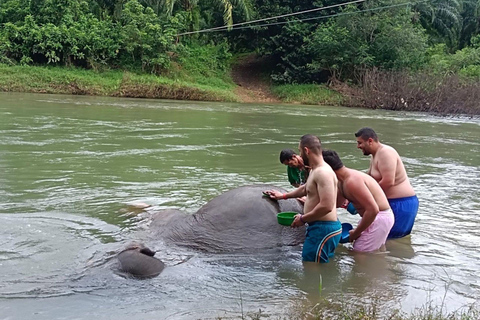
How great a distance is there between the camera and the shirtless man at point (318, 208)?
437 cm

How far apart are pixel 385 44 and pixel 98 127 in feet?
70.1

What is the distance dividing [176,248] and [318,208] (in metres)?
1.35

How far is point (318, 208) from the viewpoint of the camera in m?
4.39

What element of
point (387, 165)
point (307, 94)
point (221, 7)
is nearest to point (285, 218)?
point (387, 165)

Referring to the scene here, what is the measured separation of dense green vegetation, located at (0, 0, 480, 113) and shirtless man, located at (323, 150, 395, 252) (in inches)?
785

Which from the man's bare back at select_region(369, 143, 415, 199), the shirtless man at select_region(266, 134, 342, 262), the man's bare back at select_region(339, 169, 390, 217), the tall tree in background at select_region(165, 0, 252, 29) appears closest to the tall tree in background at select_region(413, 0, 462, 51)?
the tall tree in background at select_region(165, 0, 252, 29)

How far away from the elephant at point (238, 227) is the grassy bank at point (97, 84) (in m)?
21.8

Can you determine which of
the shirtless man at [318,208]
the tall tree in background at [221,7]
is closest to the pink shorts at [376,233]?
the shirtless man at [318,208]

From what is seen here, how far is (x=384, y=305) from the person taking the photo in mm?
3895

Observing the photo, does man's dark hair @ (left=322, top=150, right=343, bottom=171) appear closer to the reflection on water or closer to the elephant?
the elephant

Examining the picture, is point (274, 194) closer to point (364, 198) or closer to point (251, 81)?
point (364, 198)

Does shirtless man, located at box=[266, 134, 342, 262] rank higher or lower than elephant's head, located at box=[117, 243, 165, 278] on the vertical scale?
higher

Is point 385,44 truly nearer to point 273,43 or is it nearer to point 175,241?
point 273,43

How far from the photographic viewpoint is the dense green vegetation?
26.6m
